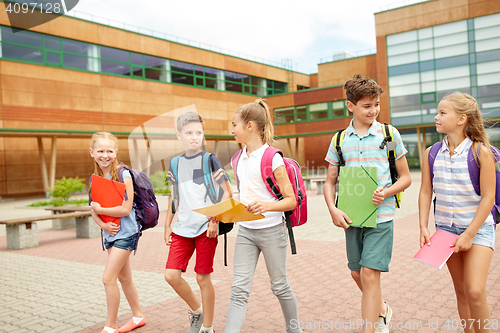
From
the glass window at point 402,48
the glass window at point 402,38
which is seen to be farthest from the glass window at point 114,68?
the glass window at point 402,38

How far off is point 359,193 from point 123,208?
2.00 meters

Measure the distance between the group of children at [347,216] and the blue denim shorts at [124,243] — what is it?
0.21 m

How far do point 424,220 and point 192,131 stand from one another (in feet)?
6.06

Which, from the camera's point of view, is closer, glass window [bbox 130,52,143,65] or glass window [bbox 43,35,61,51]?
glass window [bbox 43,35,61,51]

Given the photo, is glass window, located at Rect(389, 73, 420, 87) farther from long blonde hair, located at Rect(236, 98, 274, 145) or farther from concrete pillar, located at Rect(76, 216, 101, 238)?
long blonde hair, located at Rect(236, 98, 274, 145)

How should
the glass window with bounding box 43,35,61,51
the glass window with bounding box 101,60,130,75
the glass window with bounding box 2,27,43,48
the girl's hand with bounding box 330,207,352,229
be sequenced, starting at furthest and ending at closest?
the glass window with bounding box 101,60,130,75 < the glass window with bounding box 43,35,61,51 < the glass window with bounding box 2,27,43,48 < the girl's hand with bounding box 330,207,352,229

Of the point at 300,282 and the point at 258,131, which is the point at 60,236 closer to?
the point at 300,282

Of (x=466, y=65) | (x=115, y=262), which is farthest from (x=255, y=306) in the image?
(x=466, y=65)

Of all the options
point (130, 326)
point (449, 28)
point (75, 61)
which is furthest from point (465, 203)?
point (449, 28)

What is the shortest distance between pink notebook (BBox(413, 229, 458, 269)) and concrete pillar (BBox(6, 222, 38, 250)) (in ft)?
30.2

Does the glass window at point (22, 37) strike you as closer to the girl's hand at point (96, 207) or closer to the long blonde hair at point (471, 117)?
the girl's hand at point (96, 207)

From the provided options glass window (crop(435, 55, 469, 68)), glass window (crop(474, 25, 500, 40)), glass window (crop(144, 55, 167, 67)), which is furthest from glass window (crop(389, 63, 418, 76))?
glass window (crop(144, 55, 167, 67))

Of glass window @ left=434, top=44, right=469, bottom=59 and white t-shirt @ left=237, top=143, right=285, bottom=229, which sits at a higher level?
glass window @ left=434, top=44, right=469, bottom=59

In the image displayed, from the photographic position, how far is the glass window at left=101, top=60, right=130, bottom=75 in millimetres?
30406
